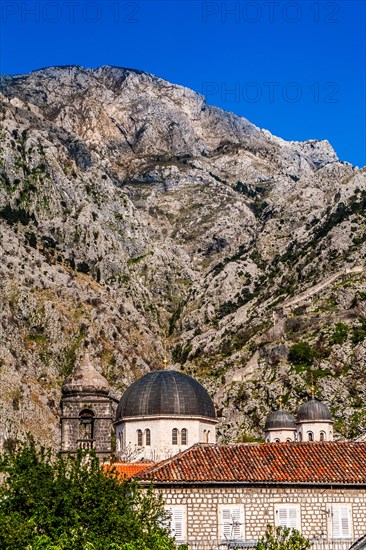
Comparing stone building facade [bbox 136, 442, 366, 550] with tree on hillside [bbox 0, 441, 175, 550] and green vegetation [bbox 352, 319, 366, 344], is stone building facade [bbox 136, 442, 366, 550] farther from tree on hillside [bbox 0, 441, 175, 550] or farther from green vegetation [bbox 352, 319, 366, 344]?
green vegetation [bbox 352, 319, 366, 344]

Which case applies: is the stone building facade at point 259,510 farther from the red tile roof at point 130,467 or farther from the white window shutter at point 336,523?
the red tile roof at point 130,467

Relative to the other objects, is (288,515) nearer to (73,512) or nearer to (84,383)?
(73,512)

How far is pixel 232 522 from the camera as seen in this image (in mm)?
47062

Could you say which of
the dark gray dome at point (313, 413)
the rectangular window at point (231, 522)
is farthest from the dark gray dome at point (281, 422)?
the rectangular window at point (231, 522)

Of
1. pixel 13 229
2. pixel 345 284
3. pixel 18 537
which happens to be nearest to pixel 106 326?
pixel 13 229

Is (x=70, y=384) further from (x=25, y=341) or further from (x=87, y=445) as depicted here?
(x=25, y=341)

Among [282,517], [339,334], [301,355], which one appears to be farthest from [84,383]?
[339,334]

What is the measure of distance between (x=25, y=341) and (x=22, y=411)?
21467 mm

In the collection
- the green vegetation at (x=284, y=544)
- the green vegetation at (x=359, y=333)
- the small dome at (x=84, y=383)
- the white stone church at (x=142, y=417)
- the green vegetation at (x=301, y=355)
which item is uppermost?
the green vegetation at (x=359, y=333)

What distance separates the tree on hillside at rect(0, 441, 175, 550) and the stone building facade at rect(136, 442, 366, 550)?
3128mm

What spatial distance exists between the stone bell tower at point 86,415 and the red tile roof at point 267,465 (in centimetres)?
1499

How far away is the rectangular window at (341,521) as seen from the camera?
4762 cm

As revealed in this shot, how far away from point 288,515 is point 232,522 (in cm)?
303

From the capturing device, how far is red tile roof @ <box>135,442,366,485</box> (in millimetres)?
47469
